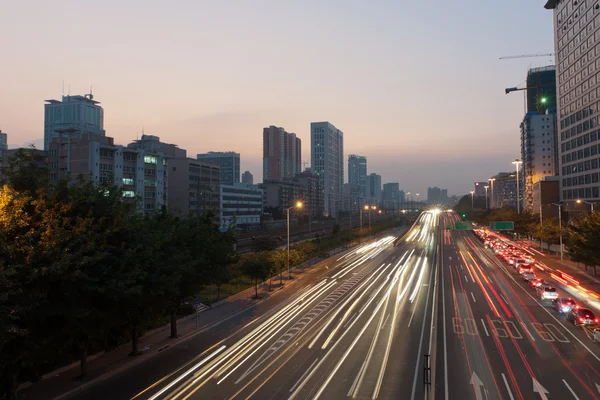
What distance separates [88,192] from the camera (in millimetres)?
17141

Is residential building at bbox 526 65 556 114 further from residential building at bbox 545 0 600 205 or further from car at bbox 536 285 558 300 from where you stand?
car at bbox 536 285 558 300

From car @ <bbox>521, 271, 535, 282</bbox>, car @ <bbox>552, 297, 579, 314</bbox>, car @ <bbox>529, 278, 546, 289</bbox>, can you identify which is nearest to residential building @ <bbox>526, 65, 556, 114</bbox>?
car @ <bbox>521, 271, 535, 282</bbox>

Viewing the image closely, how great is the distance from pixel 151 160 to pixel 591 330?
96400mm

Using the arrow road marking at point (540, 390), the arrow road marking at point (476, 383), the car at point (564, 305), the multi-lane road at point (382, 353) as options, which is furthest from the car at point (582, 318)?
the arrow road marking at point (476, 383)

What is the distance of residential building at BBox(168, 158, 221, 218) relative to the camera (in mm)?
116938

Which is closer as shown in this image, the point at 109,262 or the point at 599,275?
the point at 109,262

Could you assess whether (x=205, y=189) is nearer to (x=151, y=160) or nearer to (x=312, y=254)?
(x=151, y=160)

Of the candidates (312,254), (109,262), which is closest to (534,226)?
(312,254)

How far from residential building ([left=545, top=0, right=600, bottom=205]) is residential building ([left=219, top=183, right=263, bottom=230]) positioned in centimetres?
8485

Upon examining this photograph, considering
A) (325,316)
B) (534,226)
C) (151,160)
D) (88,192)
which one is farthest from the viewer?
(151,160)

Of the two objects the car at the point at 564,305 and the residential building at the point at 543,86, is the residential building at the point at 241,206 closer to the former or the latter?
the car at the point at 564,305

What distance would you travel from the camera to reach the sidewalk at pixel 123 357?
1755cm

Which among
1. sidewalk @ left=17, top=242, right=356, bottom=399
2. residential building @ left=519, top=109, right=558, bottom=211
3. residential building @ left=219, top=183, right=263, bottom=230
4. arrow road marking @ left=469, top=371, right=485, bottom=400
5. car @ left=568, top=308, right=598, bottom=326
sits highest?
residential building @ left=519, top=109, right=558, bottom=211

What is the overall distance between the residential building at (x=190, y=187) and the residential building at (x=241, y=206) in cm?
584
